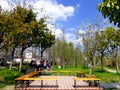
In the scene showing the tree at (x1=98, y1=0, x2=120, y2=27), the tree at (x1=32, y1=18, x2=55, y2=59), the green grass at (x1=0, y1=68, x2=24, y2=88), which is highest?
the tree at (x1=32, y1=18, x2=55, y2=59)

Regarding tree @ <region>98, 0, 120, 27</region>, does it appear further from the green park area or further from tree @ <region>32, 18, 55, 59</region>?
tree @ <region>32, 18, 55, 59</region>

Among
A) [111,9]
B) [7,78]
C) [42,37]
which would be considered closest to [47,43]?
[42,37]

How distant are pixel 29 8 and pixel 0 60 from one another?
27192 millimetres

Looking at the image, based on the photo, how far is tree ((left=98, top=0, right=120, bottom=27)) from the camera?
6.52 metres

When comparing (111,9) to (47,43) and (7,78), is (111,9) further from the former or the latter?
(47,43)

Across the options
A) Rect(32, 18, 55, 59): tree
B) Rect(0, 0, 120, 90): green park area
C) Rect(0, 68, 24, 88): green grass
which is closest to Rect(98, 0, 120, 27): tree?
Rect(0, 0, 120, 90): green park area

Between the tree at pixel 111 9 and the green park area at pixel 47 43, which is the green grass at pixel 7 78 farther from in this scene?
the tree at pixel 111 9

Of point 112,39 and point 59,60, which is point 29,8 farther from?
point 59,60

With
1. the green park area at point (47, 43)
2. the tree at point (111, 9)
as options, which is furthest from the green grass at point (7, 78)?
the tree at point (111, 9)

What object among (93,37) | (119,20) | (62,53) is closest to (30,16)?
(93,37)

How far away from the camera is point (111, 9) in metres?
6.77

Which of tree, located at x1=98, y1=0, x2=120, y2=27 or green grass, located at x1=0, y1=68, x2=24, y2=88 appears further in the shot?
green grass, located at x1=0, y1=68, x2=24, y2=88

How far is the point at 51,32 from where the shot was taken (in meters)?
41.8

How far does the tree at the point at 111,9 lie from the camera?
652 cm
